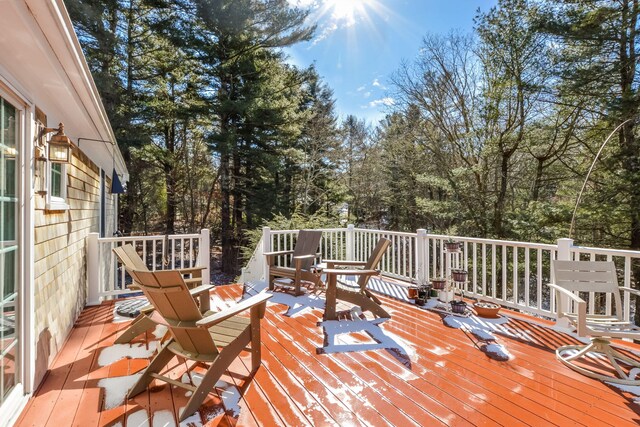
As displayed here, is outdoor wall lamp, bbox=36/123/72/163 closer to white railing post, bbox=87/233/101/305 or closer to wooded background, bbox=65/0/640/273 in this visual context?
white railing post, bbox=87/233/101/305

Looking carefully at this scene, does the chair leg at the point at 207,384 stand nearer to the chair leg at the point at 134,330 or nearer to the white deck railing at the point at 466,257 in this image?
the chair leg at the point at 134,330

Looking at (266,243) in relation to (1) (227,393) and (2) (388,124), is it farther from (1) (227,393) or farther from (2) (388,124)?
(2) (388,124)

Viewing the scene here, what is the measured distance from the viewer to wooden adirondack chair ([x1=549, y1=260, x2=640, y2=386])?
2.61m

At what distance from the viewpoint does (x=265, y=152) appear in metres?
13.2

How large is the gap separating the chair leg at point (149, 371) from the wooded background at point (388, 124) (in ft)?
20.6

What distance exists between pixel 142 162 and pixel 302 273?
11885 mm

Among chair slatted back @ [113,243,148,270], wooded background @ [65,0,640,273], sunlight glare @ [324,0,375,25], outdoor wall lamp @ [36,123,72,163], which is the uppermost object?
sunlight glare @ [324,0,375,25]

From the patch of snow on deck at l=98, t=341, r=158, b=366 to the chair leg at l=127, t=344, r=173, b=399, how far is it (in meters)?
0.67

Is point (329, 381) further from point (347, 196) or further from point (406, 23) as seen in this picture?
point (347, 196)

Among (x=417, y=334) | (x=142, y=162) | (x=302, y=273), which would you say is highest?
(x=142, y=162)

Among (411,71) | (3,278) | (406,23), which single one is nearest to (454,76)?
(411,71)

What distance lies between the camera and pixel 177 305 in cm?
221

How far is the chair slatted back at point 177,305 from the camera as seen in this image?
2.14m

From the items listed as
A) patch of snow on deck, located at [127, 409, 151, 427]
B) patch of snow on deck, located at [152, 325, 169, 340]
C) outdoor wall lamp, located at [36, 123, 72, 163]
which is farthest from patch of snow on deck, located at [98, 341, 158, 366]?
outdoor wall lamp, located at [36, 123, 72, 163]
